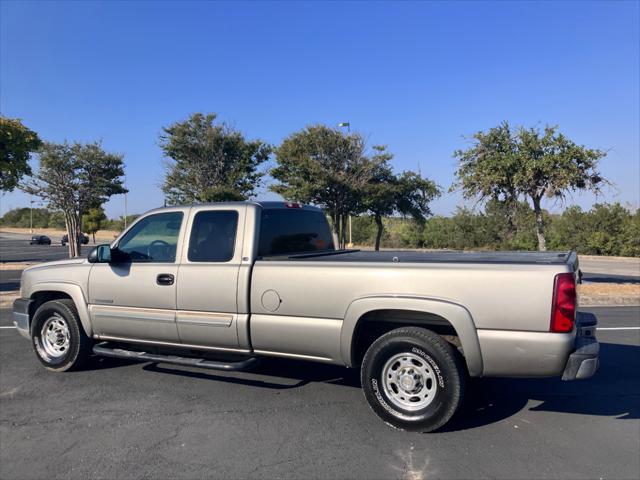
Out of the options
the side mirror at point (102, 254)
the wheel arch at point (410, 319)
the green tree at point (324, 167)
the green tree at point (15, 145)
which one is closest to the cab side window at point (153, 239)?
the side mirror at point (102, 254)

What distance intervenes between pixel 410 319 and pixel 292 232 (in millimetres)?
1807

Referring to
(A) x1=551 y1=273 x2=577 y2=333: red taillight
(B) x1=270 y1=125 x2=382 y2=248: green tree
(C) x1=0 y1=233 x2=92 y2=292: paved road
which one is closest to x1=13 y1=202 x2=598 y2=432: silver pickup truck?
(A) x1=551 y1=273 x2=577 y2=333: red taillight

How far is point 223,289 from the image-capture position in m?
4.71

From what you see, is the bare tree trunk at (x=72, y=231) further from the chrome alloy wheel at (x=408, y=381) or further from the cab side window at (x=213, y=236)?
the chrome alloy wheel at (x=408, y=381)

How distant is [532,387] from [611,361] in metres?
1.77

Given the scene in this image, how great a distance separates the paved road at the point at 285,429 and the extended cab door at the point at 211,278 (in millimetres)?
655

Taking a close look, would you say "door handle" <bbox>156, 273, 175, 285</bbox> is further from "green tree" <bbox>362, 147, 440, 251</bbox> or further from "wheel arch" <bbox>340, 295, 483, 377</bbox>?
"green tree" <bbox>362, 147, 440, 251</bbox>

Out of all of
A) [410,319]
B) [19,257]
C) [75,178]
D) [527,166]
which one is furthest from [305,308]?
[19,257]

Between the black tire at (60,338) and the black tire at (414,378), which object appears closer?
the black tire at (414,378)

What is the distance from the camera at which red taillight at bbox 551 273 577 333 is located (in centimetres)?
360

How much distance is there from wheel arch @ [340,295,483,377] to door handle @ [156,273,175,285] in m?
1.87

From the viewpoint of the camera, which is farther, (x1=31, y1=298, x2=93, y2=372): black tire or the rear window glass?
(x1=31, y1=298, x2=93, y2=372): black tire

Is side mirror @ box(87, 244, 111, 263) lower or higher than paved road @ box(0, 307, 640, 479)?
higher

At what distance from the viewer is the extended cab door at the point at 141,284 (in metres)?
5.03
